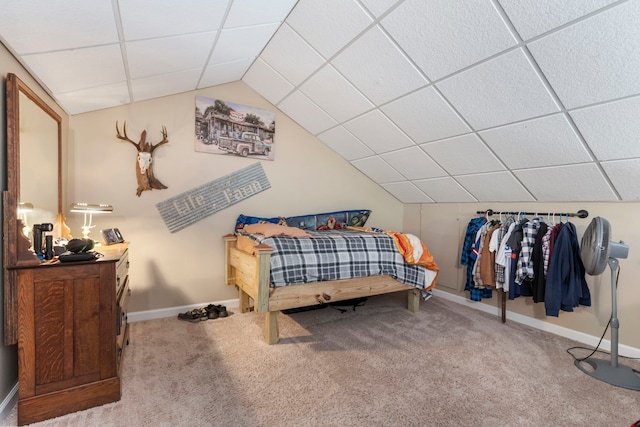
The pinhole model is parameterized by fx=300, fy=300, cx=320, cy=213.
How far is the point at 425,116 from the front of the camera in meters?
2.53

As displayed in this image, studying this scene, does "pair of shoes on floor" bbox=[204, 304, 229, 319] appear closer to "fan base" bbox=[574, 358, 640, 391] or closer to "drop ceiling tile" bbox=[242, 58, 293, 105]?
"drop ceiling tile" bbox=[242, 58, 293, 105]

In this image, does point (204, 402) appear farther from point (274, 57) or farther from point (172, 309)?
point (274, 57)

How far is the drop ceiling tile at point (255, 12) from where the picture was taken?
191 centimetres

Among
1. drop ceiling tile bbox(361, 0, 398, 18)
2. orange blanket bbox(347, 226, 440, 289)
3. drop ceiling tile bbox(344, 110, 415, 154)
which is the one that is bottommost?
orange blanket bbox(347, 226, 440, 289)

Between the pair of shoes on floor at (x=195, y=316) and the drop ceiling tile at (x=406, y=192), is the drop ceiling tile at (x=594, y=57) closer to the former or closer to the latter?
the drop ceiling tile at (x=406, y=192)

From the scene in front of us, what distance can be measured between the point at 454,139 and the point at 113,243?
2.93 metres

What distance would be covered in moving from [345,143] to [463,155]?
1327mm

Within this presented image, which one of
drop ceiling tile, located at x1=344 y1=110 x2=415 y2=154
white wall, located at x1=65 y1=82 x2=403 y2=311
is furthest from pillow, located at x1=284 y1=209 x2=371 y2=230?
drop ceiling tile, located at x1=344 y1=110 x2=415 y2=154

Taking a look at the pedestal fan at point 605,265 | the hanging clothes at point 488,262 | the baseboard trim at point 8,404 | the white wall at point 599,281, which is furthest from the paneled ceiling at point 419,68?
the baseboard trim at point 8,404

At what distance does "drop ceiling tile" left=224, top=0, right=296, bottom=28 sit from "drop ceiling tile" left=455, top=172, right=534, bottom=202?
7.35ft

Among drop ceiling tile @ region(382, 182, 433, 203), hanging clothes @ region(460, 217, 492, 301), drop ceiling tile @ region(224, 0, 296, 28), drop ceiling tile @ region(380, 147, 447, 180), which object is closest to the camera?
drop ceiling tile @ region(224, 0, 296, 28)

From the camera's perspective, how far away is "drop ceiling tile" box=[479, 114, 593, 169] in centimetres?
206

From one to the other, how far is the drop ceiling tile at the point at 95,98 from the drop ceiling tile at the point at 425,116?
222 centimetres

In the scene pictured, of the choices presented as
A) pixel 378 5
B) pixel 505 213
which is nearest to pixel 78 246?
pixel 378 5
